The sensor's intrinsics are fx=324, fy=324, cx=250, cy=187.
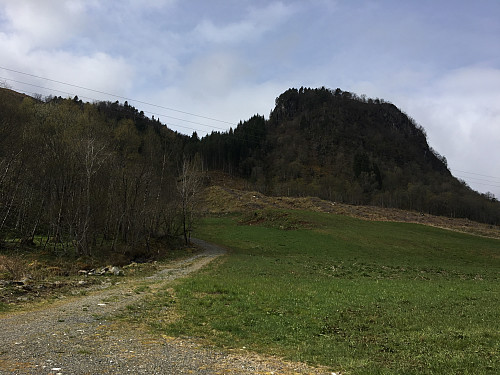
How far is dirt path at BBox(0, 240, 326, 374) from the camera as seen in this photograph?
692cm

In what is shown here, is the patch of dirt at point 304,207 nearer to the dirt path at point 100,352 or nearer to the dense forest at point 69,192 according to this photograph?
the dense forest at point 69,192

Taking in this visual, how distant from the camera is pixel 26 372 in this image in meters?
6.39

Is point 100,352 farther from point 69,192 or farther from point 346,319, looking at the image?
point 69,192

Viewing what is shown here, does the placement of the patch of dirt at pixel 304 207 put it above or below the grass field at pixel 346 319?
above

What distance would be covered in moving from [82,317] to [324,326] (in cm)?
828

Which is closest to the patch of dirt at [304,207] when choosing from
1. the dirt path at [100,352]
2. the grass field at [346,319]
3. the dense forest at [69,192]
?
the dense forest at [69,192]

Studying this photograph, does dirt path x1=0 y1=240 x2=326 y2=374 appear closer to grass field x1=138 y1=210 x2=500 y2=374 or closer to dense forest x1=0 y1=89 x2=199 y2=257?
grass field x1=138 y1=210 x2=500 y2=374

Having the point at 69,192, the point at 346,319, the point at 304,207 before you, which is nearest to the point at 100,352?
the point at 346,319

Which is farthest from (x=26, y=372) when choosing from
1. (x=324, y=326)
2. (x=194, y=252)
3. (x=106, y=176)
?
(x=194, y=252)

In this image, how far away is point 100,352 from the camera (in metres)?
7.82

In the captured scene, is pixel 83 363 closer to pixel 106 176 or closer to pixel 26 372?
pixel 26 372

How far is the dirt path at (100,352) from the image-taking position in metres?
6.92

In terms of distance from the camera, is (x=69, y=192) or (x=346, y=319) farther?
(x=69, y=192)

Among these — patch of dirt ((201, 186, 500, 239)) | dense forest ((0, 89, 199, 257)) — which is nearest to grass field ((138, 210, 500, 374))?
dense forest ((0, 89, 199, 257))
